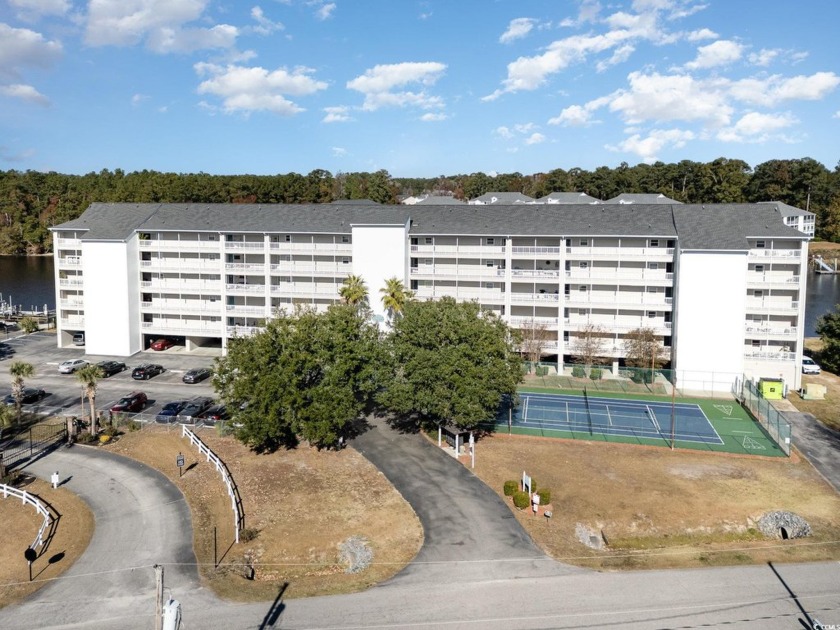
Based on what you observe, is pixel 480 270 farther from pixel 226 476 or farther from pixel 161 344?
pixel 226 476

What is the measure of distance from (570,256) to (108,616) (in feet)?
167

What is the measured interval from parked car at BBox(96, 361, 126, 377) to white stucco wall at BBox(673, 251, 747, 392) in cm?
5377

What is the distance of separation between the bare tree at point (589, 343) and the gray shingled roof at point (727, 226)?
1124cm

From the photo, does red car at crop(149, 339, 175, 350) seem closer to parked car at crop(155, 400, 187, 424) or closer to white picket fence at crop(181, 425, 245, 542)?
parked car at crop(155, 400, 187, 424)

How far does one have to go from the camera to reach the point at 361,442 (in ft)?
141

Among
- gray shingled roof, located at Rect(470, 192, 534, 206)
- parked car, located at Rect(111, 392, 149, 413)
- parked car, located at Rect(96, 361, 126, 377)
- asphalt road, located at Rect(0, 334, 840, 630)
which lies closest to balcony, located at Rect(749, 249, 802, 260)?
asphalt road, located at Rect(0, 334, 840, 630)

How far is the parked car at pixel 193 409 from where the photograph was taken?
45719 millimetres

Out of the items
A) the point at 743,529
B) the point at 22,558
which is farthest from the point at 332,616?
the point at 743,529

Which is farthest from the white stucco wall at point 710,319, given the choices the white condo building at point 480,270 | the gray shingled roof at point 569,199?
the gray shingled roof at point 569,199

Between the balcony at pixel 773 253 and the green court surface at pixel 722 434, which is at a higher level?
the balcony at pixel 773 253

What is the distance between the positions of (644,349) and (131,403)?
45.6 meters

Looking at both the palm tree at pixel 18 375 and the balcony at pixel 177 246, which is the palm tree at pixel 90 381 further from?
the balcony at pixel 177 246

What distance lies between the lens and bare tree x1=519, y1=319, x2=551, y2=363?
201ft

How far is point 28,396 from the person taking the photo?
50.2 m
